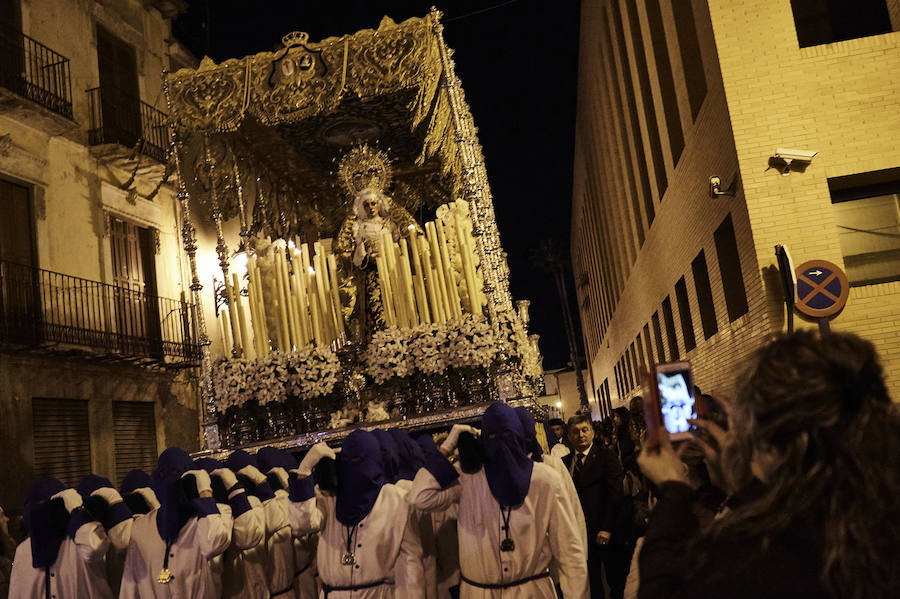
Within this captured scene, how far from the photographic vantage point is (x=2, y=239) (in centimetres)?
1416

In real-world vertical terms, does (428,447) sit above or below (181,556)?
above

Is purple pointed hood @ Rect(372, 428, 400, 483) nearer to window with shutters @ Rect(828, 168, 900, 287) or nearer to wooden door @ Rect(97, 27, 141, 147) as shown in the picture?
window with shutters @ Rect(828, 168, 900, 287)

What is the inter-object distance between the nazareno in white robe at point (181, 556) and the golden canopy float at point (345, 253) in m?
2.69

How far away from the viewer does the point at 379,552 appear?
550cm

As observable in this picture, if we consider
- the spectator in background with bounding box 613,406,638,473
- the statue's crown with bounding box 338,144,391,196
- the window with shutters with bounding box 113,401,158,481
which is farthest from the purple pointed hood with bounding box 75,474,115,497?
the window with shutters with bounding box 113,401,158,481

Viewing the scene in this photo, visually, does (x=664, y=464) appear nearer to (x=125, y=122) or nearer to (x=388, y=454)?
(x=388, y=454)

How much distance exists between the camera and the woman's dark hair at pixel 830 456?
1753 mm

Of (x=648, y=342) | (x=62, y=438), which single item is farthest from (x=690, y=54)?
(x=62, y=438)

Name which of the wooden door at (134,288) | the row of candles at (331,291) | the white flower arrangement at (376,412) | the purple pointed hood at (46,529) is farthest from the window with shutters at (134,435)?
the purple pointed hood at (46,529)

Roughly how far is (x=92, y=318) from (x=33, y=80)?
412 cm

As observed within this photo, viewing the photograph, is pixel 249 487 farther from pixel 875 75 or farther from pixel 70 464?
pixel 70 464

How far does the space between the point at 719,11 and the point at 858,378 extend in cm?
957

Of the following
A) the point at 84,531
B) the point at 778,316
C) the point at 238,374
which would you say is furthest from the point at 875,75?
the point at 84,531

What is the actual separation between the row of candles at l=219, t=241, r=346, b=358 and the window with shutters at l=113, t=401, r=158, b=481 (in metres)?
7.66
